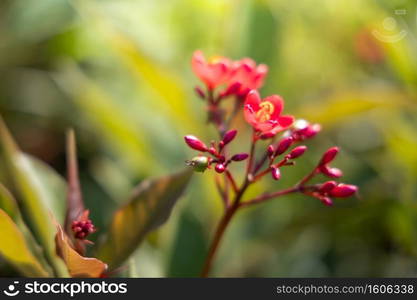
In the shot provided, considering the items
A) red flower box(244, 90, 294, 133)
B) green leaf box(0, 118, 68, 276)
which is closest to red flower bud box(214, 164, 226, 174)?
red flower box(244, 90, 294, 133)

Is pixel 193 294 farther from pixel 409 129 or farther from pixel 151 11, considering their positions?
pixel 151 11

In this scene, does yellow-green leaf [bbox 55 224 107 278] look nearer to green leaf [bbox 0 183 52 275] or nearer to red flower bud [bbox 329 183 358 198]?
green leaf [bbox 0 183 52 275]

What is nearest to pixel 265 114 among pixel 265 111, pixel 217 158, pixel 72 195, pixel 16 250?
pixel 265 111

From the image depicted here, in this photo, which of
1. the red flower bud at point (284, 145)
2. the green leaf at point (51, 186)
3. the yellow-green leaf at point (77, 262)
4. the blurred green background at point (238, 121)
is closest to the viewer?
the yellow-green leaf at point (77, 262)

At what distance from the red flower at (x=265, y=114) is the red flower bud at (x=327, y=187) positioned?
137 mm

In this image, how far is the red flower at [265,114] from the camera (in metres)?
1.19

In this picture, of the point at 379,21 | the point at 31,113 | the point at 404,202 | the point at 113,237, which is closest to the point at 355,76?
the point at 379,21

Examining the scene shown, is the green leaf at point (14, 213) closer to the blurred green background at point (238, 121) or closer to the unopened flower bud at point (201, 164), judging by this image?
the blurred green background at point (238, 121)

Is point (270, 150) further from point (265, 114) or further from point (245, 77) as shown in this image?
point (245, 77)

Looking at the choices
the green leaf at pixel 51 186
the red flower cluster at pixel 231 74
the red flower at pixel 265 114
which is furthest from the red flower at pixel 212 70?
the green leaf at pixel 51 186

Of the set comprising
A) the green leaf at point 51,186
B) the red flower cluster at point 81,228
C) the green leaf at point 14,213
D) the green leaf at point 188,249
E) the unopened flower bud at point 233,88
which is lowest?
the green leaf at point 188,249

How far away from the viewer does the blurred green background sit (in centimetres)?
174

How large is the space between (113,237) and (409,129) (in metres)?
1.02

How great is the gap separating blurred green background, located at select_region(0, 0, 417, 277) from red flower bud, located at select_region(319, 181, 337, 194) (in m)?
0.42
